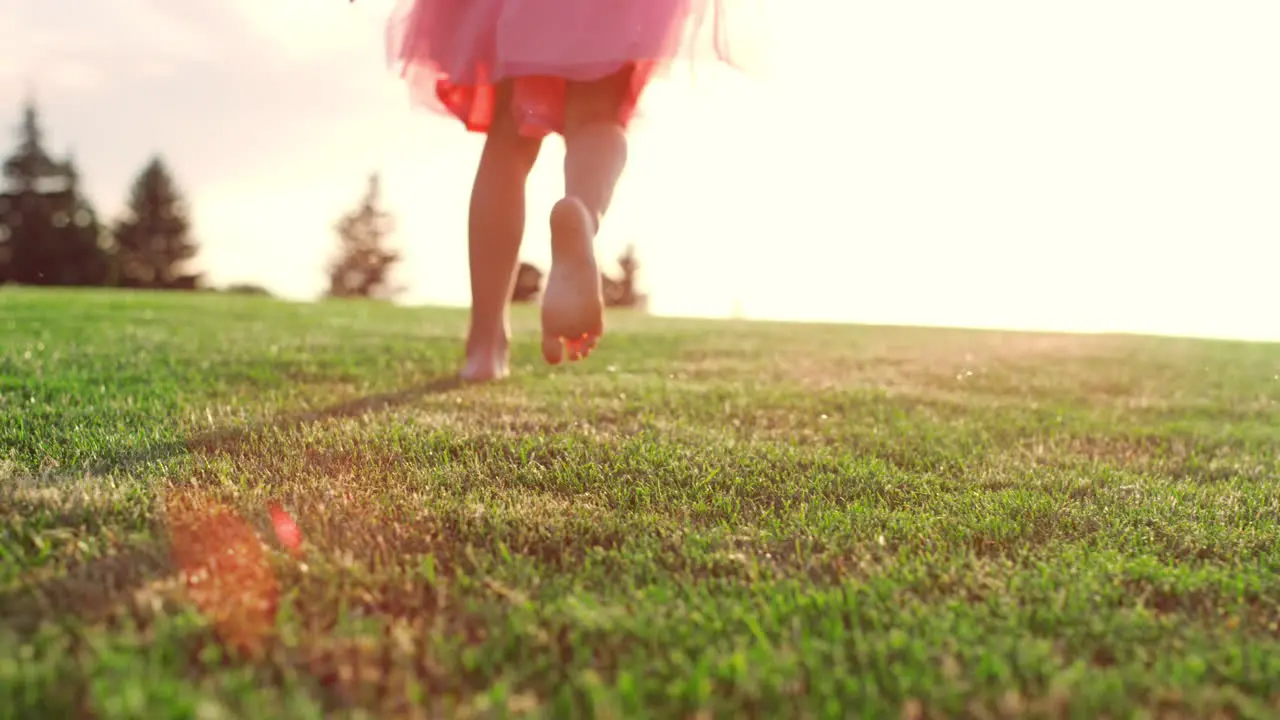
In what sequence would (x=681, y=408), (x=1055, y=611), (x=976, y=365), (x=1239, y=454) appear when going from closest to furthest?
(x=1055, y=611) < (x=1239, y=454) < (x=681, y=408) < (x=976, y=365)

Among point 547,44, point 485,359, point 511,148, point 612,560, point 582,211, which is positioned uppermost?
point 547,44

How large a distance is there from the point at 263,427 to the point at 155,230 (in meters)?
45.5

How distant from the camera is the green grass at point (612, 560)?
0.92 meters

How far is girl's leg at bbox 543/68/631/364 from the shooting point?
89.3 inches

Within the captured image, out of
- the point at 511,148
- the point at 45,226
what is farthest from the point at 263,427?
the point at 45,226

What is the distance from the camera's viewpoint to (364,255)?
47062mm

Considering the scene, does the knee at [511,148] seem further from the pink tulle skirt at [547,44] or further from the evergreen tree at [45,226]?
the evergreen tree at [45,226]

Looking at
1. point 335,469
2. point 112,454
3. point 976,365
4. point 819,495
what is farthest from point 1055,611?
point 976,365

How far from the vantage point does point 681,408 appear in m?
2.63

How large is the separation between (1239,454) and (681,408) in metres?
1.39

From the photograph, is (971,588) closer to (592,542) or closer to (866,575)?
(866,575)

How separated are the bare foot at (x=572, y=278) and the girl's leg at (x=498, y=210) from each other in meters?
0.66

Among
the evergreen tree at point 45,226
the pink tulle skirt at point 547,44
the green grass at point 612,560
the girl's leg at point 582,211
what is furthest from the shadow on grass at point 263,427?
the evergreen tree at point 45,226

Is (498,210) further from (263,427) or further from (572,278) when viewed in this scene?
(263,427)
